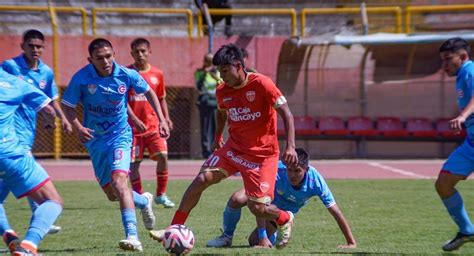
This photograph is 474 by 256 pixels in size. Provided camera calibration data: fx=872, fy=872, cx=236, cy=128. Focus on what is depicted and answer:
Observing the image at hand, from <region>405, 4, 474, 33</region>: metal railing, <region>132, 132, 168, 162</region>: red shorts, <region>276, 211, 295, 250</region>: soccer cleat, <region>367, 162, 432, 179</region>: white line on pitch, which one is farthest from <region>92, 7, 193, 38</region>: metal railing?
<region>276, 211, 295, 250</region>: soccer cleat

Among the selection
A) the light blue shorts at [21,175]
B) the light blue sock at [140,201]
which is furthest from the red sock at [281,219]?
the light blue shorts at [21,175]

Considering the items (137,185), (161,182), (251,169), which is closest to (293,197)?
(251,169)

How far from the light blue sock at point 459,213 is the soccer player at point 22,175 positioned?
3.76 metres

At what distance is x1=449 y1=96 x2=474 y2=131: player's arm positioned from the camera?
7.52m

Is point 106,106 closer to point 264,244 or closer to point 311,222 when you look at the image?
point 264,244

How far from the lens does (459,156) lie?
8.40 m

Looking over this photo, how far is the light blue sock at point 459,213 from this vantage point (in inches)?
327

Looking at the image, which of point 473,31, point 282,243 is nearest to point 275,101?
point 282,243

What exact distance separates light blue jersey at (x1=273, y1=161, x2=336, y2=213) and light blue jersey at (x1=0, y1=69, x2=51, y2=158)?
2712mm

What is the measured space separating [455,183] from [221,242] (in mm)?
2374

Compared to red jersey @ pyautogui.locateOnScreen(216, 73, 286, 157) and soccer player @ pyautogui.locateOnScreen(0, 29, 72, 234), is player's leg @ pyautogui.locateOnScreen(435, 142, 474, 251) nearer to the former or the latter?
red jersey @ pyautogui.locateOnScreen(216, 73, 286, 157)

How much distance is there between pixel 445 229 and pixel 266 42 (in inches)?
495

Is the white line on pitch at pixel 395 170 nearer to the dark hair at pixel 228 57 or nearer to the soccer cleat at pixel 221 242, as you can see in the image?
the soccer cleat at pixel 221 242

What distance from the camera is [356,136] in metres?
21.9
